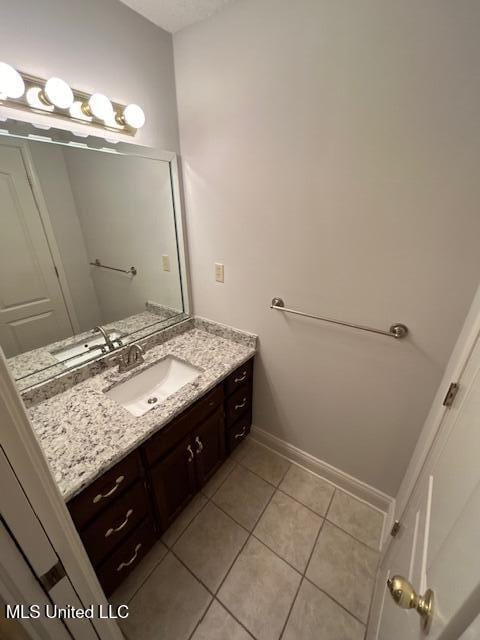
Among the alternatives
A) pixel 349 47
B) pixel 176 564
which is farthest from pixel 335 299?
pixel 176 564

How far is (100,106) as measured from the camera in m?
1.05

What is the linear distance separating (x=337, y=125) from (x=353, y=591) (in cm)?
202

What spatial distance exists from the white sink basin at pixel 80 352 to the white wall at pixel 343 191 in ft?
2.43

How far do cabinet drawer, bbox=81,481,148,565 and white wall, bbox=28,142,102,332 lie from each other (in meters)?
0.80

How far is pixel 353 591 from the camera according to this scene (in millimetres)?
1165

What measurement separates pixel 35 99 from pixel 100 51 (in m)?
0.37

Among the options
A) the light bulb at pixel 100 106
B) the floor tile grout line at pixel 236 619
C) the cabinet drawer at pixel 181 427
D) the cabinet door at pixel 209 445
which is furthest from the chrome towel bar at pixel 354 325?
the floor tile grout line at pixel 236 619

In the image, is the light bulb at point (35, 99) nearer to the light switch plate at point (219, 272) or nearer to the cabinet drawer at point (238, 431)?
the light switch plate at point (219, 272)

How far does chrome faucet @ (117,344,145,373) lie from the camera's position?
136cm


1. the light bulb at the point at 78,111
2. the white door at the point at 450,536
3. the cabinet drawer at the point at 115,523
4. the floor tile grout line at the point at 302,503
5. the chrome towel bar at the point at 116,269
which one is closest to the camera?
the white door at the point at 450,536

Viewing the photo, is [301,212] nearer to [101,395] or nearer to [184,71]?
[184,71]

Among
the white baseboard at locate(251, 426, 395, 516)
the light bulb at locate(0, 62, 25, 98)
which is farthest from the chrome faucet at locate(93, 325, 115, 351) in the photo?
the white baseboard at locate(251, 426, 395, 516)

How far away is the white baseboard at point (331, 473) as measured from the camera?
1456mm

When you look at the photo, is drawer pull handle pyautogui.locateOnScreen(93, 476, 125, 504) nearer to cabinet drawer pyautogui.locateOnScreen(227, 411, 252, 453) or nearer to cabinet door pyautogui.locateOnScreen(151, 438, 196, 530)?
cabinet door pyautogui.locateOnScreen(151, 438, 196, 530)
